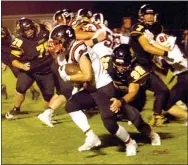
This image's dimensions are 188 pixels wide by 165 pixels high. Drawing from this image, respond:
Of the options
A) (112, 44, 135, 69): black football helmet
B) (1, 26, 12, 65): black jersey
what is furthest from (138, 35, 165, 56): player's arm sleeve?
(1, 26, 12, 65): black jersey

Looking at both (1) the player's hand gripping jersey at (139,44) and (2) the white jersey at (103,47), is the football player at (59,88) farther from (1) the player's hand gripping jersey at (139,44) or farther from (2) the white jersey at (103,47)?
(1) the player's hand gripping jersey at (139,44)

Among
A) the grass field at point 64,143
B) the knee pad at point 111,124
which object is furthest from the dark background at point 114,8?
the knee pad at point 111,124

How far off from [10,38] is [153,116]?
806 mm

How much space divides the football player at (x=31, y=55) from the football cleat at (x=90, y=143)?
432 millimetres

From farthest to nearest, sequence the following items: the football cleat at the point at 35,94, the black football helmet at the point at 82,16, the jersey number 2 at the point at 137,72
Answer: the football cleat at the point at 35,94 < the black football helmet at the point at 82,16 < the jersey number 2 at the point at 137,72

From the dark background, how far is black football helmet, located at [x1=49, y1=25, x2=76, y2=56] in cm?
33

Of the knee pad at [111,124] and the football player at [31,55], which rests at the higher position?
the football player at [31,55]

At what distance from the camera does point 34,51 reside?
228 cm

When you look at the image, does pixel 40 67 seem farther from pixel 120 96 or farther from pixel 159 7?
pixel 159 7

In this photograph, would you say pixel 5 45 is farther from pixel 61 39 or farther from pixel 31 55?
pixel 61 39

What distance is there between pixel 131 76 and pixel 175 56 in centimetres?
49

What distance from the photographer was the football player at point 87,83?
1.87m

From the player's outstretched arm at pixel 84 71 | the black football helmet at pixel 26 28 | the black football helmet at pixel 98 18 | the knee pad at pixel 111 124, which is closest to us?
the player's outstretched arm at pixel 84 71

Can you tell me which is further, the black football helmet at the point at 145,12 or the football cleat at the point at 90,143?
the black football helmet at the point at 145,12
